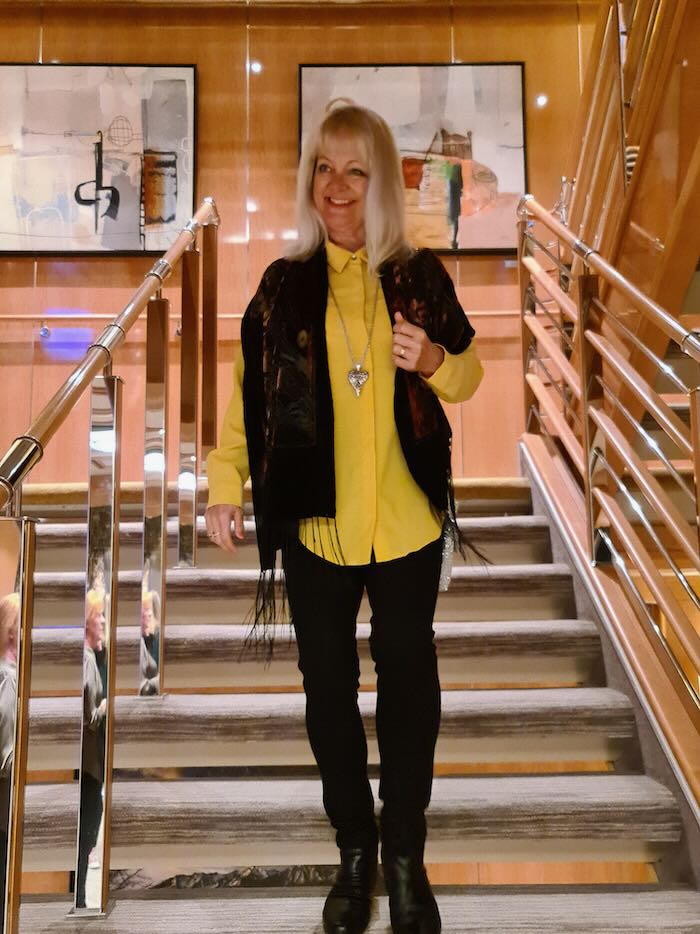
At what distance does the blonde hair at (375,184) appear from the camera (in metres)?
1.44

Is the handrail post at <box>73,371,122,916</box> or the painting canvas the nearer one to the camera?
the handrail post at <box>73,371,122,916</box>

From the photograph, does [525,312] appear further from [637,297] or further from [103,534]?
[103,534]

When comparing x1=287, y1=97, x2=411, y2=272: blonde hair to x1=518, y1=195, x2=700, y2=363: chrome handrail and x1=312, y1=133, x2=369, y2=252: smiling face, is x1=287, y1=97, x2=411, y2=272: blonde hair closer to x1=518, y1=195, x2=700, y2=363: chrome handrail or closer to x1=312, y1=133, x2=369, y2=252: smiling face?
x1=312, y1=133, x2=369, y2=252: smiling face

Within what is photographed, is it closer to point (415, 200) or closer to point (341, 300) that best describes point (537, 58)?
point (415, 200)

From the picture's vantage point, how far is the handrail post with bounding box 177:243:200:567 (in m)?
2.52

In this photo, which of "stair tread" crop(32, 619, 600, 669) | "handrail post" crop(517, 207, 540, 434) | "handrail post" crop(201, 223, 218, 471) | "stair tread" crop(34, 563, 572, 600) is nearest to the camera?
"stair tread" crop(32, 619, 600, 669)

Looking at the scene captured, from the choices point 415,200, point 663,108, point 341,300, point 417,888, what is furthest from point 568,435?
point 415,200

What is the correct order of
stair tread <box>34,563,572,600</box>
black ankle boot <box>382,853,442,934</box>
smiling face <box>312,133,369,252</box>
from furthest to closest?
stair tread <box>34,563,572,600</box>, smiling face <box>312,133,369,252</box>, black ankle boot <box>382,853,442,934</box>

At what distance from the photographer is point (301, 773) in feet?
7.07

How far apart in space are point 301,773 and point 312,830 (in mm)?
510

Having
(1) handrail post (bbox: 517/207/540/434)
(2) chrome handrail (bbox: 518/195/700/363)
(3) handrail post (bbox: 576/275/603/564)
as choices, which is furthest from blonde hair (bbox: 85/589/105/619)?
(1) handrail post (bbox: 517/207/540/434)

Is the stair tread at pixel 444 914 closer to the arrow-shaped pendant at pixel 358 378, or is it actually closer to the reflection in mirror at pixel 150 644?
the reflection in mirror at pixel 150 644

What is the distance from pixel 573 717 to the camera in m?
1.89

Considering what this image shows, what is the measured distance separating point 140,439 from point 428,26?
280cm
